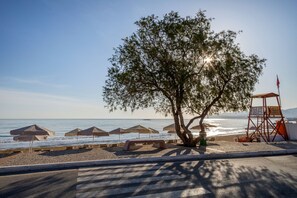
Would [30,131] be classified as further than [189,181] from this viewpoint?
Yes

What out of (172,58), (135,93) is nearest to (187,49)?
(172,58)

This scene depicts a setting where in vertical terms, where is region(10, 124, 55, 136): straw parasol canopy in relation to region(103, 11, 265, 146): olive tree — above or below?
below

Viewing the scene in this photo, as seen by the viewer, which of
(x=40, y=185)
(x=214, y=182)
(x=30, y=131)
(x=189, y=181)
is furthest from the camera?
(x=30, y=131)

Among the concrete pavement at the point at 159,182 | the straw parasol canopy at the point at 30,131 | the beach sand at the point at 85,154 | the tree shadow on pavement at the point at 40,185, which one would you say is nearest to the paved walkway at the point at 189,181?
the concrete pavement at the point at 159,182

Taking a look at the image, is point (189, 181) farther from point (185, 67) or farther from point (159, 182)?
point (185, 67)

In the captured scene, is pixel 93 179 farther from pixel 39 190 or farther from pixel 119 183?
pixel 39 190

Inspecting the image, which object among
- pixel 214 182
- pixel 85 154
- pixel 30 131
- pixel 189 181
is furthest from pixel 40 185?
pixel 30 131

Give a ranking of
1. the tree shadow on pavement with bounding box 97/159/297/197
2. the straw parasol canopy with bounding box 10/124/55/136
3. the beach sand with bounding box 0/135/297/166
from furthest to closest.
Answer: the straw parasol canopy with bounding box 10/124/55/136 → the beach sand with bounding box 0/135/297/166 → the tree shadow on pavement with bounding box 97/159/297/197

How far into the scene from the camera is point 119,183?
26.7ft

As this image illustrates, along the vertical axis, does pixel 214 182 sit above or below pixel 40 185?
below

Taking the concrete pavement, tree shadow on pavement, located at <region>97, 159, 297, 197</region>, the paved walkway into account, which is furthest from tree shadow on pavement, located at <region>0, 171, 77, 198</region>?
tree shadow on pavement, located at <region>97, 159, 297, 197</region>

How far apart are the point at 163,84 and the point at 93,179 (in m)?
12.3

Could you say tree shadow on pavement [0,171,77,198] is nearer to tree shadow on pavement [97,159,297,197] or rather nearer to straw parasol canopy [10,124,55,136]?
tree shadow on pavement [97,159,297,197]

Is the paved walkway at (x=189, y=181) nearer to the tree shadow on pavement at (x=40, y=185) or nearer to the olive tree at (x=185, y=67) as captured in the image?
the tree shadow on pavement at (x=40, y=185)
